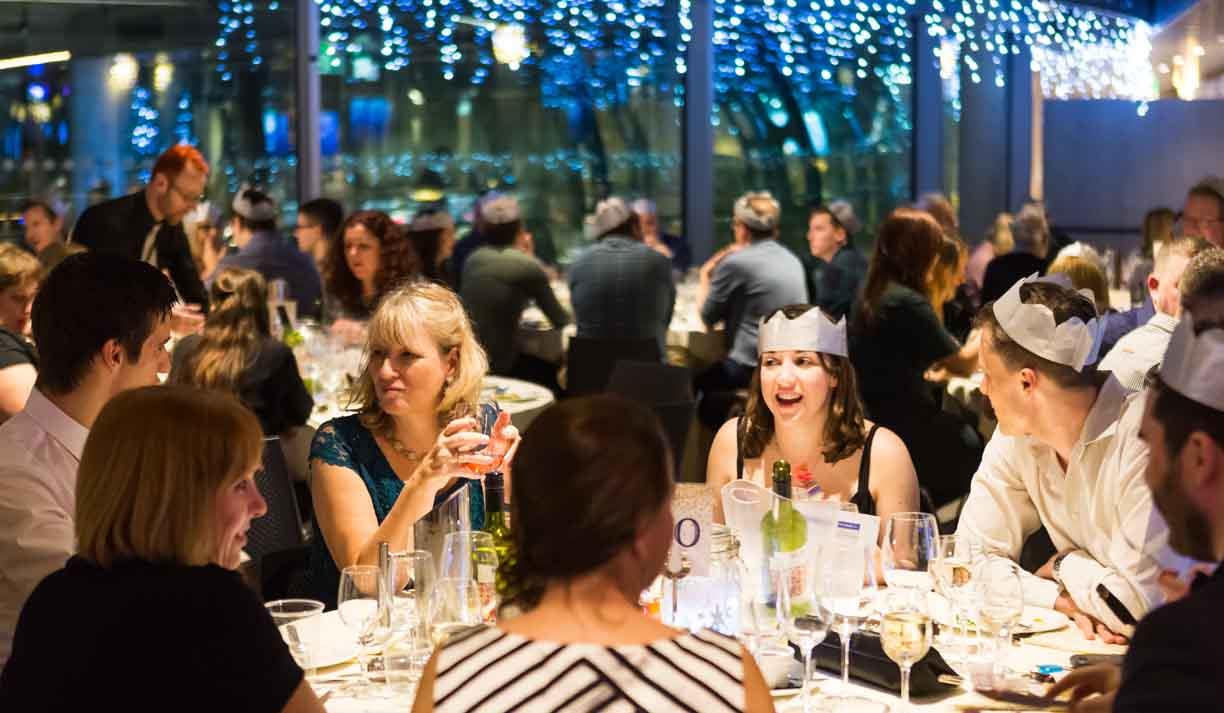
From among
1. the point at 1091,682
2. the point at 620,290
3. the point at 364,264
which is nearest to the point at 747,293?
the point at 620,290

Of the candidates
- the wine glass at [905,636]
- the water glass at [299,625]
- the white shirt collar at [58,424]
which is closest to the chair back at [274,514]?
the white shirt collar at [58,424]

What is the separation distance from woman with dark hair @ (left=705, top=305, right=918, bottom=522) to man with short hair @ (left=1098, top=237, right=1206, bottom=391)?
983mm

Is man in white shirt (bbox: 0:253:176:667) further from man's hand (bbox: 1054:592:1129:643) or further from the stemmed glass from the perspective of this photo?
man's hand (bbox: 1054:592:1129:643)

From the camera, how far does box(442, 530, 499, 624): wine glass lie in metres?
2.62

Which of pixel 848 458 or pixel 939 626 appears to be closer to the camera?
pixel 939 626

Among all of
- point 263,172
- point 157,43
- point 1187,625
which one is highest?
point 157,43

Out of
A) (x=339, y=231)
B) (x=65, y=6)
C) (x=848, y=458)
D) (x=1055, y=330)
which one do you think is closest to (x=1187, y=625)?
(x=1055, y=330)

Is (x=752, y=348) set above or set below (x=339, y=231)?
below

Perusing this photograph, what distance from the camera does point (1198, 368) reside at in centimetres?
175

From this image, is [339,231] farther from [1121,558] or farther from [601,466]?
[601,466]

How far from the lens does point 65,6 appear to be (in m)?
10.1

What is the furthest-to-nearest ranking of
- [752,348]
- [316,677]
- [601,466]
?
[752,348], [316,677], [601,466]

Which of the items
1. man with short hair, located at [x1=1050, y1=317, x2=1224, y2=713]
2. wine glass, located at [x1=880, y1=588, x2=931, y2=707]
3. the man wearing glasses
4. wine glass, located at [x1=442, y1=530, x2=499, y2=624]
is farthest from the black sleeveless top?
the man wearing glasses

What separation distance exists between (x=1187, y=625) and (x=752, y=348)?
20.8ft
